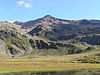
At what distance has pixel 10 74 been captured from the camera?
114875 millimetres

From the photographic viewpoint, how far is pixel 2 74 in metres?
114

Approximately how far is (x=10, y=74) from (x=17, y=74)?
370 cm

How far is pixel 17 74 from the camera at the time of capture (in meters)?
114

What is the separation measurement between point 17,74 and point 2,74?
7.60m

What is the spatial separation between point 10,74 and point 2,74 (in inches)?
158
